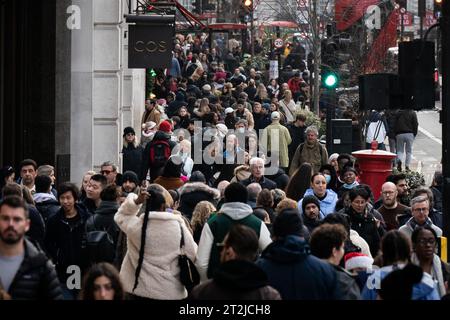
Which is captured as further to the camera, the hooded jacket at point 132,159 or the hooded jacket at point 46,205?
the hooded jacket at point 132,159

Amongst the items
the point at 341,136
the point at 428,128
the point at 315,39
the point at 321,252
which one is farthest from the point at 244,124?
the point at 428,128

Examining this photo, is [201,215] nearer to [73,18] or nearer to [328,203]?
[328,203]

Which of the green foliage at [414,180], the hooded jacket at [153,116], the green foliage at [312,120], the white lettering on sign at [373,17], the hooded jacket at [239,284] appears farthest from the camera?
the white lettering on sign at [373,17]

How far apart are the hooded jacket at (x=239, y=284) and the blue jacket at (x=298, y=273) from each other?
592mm

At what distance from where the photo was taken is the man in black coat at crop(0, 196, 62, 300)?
9.00 metres

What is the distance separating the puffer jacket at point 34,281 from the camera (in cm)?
900

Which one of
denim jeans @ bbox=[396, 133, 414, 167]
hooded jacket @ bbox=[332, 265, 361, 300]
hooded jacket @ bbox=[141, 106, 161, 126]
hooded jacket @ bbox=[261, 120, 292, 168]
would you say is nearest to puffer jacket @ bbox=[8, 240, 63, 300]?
hooded jacket @ bbox=[332, 265, 361, 300]

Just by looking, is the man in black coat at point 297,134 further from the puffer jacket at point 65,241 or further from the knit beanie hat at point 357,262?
the knit beanie hat at point 357,262

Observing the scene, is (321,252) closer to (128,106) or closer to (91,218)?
(91,218)

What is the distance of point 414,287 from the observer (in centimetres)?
954

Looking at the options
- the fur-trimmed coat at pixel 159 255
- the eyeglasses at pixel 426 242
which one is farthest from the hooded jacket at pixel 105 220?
the eyeglasses at pixel 426 242

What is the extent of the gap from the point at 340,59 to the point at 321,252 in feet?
72.2

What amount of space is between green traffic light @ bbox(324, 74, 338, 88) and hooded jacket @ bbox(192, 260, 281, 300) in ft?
52.5

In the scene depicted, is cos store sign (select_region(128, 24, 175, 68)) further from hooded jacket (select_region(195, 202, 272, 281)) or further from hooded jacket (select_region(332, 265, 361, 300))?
hooded jacket (select_region(332, 265, 361, 300))
